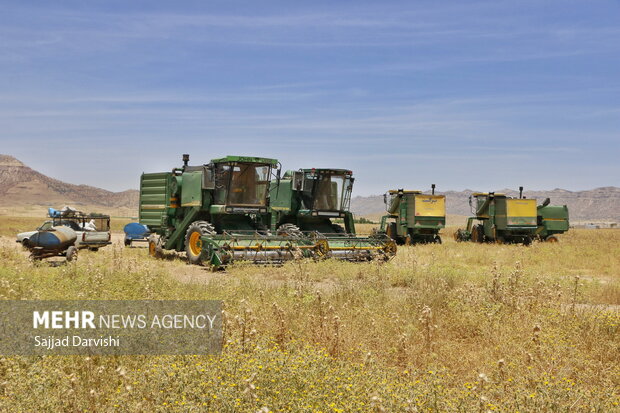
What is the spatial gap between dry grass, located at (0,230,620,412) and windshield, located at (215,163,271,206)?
255 inches

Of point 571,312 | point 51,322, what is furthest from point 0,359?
point 571,312

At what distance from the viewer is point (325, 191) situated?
19.1 metres

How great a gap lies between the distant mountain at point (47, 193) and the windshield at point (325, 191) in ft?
509

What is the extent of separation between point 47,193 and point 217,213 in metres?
182

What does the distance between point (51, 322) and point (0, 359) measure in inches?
48.4

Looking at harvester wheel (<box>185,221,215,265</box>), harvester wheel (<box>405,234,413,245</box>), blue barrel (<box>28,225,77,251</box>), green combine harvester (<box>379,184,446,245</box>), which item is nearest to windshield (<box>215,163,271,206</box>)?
harvester wheel (<box>185,221,215,265</box>)

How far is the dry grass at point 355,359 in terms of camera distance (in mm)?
4246

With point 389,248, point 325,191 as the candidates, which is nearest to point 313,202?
point 325,191

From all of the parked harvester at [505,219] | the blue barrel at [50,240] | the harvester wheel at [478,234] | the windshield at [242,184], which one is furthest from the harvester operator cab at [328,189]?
the harvester wheel at [478,234]

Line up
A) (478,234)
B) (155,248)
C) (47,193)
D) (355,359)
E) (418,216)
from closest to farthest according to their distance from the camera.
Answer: (355,359), (155,248), (418,216), (478,234), (47,193)

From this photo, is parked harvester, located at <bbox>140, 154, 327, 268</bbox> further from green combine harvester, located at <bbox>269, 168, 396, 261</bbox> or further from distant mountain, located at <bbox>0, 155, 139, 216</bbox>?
distant mountain, located at <bbox>0, 155, 139, 216</bbox>

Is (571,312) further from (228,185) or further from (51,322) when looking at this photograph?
(228,185)

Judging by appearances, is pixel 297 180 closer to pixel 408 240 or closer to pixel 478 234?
pixel 408 240

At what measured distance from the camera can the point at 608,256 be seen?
64.2 ft
